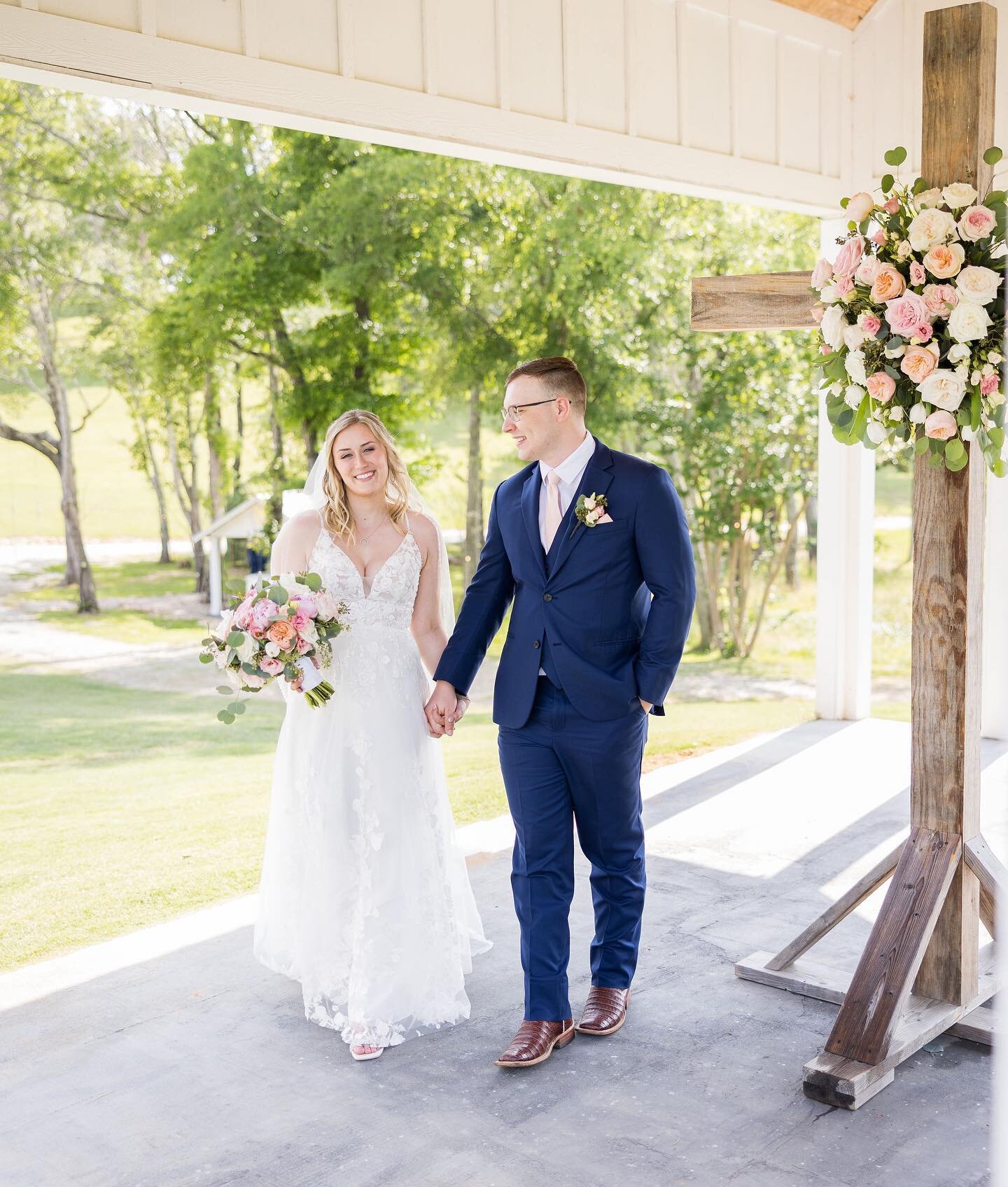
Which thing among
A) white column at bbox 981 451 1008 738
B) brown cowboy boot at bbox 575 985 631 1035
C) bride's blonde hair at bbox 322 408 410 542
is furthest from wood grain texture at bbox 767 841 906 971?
white column at bbox 981 451 1008 738

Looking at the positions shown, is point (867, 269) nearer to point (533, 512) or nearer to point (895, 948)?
point (533, 512)

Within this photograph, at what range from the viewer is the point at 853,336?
310 centimetres

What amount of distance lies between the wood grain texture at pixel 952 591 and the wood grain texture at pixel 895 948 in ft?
0.20

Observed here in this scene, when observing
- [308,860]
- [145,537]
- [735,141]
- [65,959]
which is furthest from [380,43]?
[145,537]

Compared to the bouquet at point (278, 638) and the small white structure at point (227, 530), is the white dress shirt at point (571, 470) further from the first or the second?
the small white structure at point (227, 530)

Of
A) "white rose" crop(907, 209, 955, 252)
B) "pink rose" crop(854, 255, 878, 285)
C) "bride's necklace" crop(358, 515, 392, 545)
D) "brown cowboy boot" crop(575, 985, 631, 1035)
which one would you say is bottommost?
"brown cowboy boot" crop(575, 985, 631, 1035)

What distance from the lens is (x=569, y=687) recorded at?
3.28 m

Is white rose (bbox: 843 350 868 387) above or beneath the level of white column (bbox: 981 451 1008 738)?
above

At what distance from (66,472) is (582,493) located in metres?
16.6

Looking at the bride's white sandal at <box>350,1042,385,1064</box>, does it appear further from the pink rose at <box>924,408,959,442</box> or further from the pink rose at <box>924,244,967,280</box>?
the pink rose at <box>924,244,967,280</box>

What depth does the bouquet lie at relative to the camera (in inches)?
133

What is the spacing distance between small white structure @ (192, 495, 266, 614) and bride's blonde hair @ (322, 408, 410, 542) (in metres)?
14.2

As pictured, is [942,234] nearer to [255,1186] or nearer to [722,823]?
[255,1186]

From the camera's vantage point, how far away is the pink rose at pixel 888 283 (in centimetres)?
300
